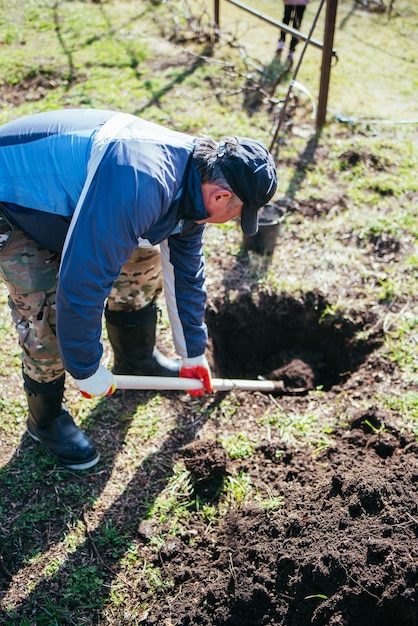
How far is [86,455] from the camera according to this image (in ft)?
10.5

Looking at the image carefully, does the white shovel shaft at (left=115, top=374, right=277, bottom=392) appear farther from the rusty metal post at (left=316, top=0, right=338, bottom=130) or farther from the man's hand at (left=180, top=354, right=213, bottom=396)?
the rusty metal post at (left=316, top=0, right=338, bottom=130)

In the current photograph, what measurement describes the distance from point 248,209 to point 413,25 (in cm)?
889

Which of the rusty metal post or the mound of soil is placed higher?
the rusty metal post

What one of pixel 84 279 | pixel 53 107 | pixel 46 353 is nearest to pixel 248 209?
pixel 84 279

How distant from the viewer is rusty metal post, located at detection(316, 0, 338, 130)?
5.50m

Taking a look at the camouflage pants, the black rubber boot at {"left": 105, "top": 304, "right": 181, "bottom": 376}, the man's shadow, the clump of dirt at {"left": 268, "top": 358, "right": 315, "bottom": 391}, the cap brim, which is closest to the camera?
the cap brim

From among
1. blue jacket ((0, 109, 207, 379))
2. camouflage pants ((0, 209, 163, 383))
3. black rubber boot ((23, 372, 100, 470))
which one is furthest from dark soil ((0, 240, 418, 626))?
blue jacket ((0, 109, 207, 379))

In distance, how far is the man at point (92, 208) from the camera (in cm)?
221

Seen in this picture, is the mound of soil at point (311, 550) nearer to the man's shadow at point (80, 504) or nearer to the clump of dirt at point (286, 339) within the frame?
the man's shadow at point (80, 504)

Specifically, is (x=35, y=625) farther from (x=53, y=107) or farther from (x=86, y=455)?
(x=53, y=107)

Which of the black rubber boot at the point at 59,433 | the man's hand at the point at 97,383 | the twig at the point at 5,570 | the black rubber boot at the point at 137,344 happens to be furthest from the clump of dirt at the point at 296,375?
the twig at the point at 5,570

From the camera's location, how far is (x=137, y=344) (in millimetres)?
3607

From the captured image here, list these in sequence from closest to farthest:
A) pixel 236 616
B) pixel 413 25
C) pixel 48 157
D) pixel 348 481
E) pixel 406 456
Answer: pixel 48 157 → pixel 236 616 → pixel 348 481 → pixel 406 456 → pixel 413 25

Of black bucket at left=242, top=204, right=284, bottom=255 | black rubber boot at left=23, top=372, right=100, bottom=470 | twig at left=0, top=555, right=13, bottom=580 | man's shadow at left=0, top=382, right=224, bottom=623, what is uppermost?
black bucket at left=242, top=204, right=284, bottom=255
